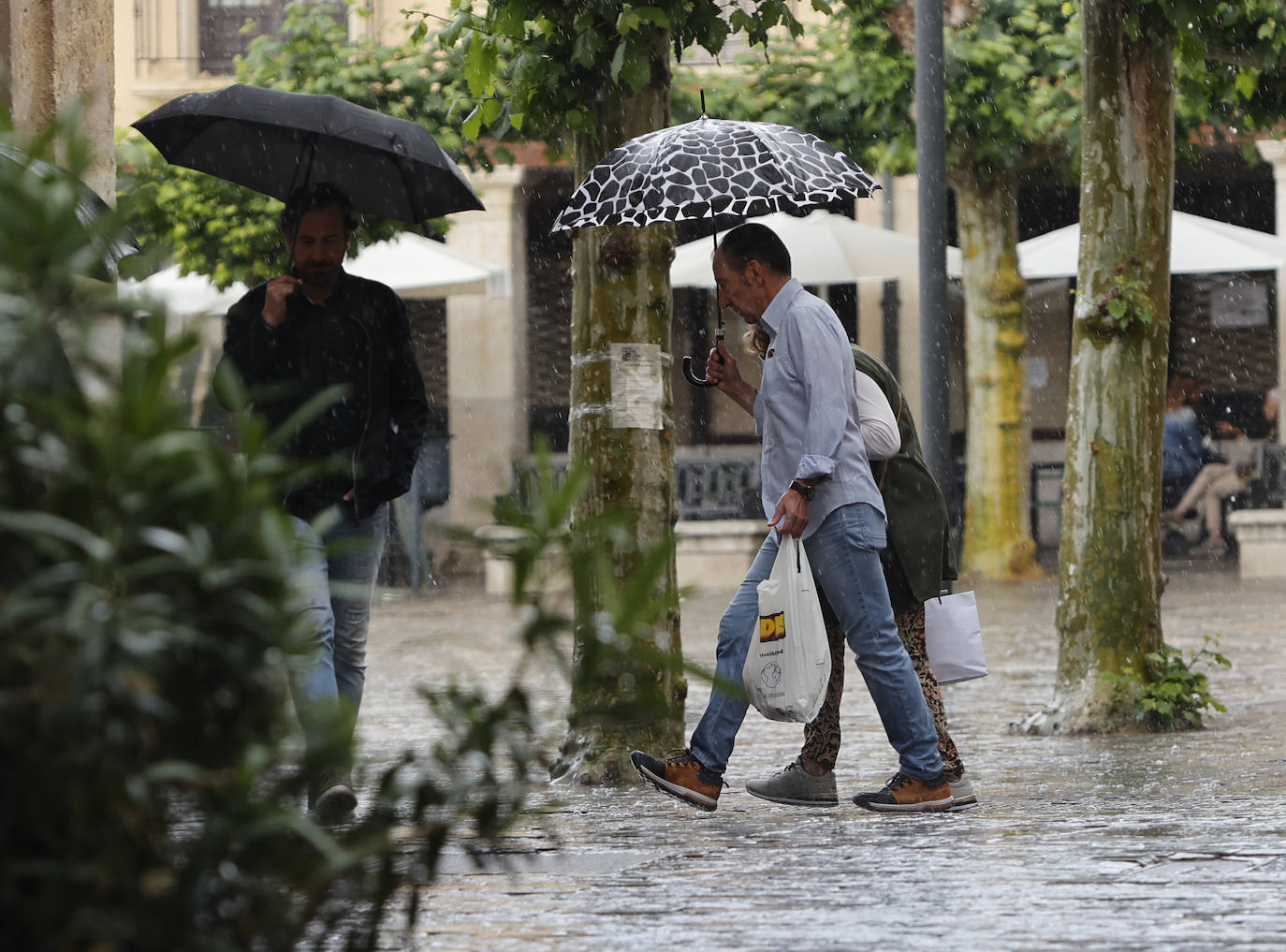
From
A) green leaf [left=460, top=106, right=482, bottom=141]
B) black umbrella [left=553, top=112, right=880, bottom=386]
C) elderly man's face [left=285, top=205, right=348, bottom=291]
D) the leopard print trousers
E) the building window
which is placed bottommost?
the leopard print trousers

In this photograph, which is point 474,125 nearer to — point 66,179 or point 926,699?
point 926,699

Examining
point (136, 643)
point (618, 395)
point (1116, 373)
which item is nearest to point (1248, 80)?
point (1116, 373)

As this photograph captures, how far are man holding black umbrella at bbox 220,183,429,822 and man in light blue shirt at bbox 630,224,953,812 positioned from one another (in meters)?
0.97

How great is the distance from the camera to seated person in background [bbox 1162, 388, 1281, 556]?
18188mm

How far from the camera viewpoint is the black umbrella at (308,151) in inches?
245

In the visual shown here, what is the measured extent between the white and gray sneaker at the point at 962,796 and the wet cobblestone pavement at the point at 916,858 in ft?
0.15

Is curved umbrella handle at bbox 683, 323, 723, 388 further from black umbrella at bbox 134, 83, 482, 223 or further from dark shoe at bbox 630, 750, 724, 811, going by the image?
dark shoe at bbox 630, 750, 724, 811

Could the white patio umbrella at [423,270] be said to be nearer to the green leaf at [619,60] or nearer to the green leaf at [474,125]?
the green leaf at [474,125]

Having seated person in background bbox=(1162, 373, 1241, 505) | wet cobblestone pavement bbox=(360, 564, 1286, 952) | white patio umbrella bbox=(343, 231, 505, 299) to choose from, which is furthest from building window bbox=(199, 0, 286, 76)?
wet cobblestone pavement bbox=(360, 564, 1286, 952)

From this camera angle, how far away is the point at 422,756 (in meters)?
2.49

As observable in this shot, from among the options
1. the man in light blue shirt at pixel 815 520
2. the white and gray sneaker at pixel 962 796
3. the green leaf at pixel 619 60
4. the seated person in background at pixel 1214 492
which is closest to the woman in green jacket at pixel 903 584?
the white and gray sneaker at pixel 962 796

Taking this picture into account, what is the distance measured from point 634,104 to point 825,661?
7.26ft

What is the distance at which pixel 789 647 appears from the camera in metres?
5.81

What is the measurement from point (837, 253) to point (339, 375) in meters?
10.5
